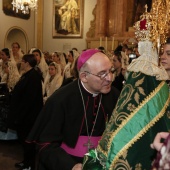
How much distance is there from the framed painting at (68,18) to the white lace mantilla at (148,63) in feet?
43.2

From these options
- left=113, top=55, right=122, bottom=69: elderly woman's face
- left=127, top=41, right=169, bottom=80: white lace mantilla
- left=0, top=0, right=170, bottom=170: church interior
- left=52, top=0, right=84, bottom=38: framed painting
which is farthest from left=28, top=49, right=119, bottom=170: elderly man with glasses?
left=52, top=0, right=84, bottom=38: framed painting

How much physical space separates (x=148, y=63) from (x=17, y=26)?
13258mm

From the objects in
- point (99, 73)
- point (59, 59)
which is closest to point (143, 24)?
point (99, 73)

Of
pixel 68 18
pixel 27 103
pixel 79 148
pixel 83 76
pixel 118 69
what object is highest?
pixel 68 18

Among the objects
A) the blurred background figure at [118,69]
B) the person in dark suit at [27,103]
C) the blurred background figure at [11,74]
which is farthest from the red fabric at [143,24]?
the blurred background figure at [11,74]

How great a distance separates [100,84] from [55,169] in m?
0.66

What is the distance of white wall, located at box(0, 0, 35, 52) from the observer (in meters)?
13.4

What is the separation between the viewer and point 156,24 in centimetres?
174

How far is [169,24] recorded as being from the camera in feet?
5.97

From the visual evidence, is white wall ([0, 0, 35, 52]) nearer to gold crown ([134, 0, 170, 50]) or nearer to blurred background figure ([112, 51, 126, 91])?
blurred background figure ([112, 51, 126, 91])

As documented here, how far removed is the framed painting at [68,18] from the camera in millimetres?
14766

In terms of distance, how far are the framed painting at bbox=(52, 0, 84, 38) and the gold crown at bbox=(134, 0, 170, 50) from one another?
13106mm

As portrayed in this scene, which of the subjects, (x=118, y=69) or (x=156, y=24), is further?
(x=118, y=69)

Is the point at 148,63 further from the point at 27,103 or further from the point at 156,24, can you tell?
the point at 27,103
